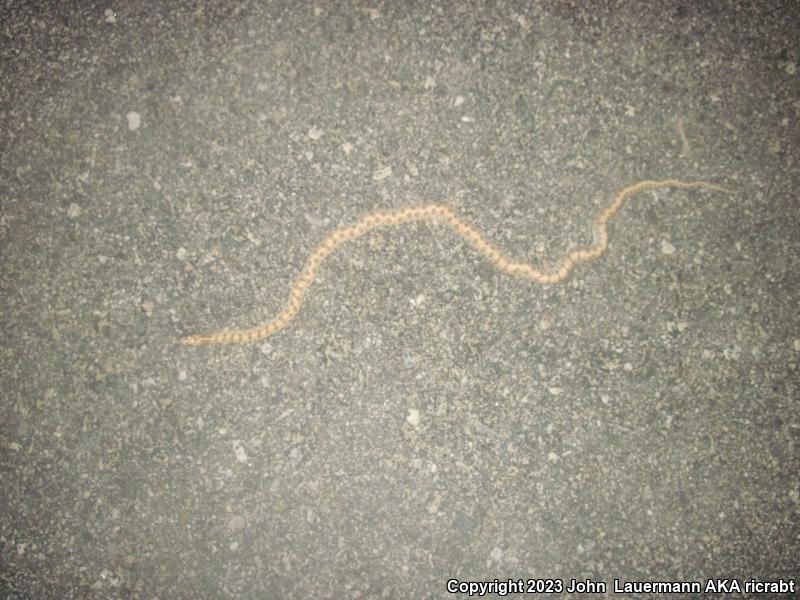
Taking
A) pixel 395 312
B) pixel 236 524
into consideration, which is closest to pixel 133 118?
pixel 395 312

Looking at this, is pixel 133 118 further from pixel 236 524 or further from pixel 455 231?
pixel 236 524

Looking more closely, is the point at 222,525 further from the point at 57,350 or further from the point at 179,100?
the point at 179,100

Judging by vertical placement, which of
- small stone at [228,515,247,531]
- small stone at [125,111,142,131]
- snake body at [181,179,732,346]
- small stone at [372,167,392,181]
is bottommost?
small stone at [228,515,247,531]

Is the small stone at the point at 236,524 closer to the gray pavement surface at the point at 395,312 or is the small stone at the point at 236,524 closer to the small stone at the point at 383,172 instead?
the gray pavement surface at the point at 395,312

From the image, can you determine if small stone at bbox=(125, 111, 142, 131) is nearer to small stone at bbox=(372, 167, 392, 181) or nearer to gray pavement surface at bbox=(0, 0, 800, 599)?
gray pavement surface at bbox=(0, 0, 800, 599)

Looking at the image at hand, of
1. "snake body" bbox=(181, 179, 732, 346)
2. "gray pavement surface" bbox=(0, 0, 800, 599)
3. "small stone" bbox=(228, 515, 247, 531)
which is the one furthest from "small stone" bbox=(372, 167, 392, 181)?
"small stone" bbox=(228, 515, 247, 531)

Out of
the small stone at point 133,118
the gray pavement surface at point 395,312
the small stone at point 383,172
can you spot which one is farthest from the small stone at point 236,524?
the small stone at point 133,118

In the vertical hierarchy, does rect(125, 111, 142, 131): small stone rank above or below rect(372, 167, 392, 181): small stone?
above
